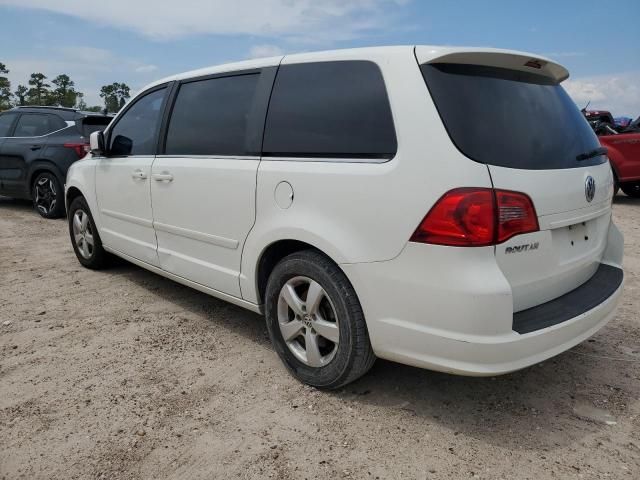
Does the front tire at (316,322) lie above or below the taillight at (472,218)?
below

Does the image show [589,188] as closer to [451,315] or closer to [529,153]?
[529,153]

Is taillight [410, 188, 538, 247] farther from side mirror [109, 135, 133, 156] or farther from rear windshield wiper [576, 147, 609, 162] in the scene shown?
side mirror [109, 135, 133, 156]

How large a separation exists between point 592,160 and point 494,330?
1.27m

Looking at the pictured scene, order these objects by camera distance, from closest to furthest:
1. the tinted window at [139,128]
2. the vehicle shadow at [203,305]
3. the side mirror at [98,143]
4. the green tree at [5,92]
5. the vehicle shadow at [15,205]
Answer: the vehicle shadow at [203,305] → the tinted window at [139,128] → the side mirror at [98,143] → the vehicle shadow at [15,205] → the green tree at [5,92]

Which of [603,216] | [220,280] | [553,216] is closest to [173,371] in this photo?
[220,280]

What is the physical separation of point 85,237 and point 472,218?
4.17 metres

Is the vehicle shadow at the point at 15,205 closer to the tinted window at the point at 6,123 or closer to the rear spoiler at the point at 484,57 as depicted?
the tinted window at the point at 6,123

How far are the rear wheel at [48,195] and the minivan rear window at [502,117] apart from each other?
7.36 metres

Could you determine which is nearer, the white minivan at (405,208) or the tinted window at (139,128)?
the white minivan at (405,208)

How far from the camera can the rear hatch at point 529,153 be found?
2227mm

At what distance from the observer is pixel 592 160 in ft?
9.07

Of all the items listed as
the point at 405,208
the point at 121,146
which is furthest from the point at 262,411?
the point at 121,146

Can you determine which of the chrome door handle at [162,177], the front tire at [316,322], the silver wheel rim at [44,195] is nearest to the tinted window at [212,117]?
the chrome door handle at [162,177]

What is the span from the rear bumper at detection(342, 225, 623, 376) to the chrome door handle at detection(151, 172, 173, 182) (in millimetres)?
1704
